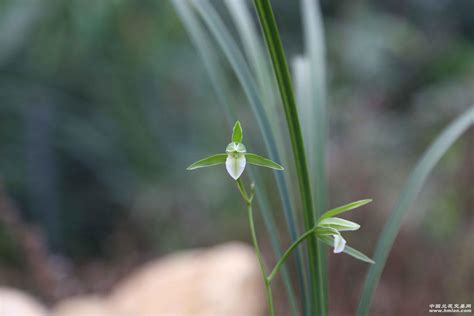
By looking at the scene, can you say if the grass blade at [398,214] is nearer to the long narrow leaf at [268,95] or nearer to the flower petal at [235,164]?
the long narrow leaf at [268,95]

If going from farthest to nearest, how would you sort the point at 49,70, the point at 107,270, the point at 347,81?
the point at 347,81, the point at 49,70, the point at 107,270

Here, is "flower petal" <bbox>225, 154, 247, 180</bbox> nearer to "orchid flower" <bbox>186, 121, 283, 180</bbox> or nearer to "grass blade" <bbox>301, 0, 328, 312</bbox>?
"orchid flower" <bbox>186, 121, 283, 180</bbox>

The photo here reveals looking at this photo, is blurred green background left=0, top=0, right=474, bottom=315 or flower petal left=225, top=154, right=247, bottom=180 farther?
blurred green background left=0, top=0, right=474, bottom=315

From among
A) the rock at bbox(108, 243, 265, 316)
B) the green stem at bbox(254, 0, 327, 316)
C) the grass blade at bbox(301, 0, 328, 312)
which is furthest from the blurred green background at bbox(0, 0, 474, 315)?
the green stem at bbox(254, 0, 327, 316)

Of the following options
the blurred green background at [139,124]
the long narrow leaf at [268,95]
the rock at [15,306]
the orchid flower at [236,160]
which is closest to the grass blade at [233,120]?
the long narrow leaf at [268,95]

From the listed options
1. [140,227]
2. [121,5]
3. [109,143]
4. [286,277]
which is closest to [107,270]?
[140,227]

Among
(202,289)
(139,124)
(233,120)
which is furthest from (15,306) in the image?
(139,124)

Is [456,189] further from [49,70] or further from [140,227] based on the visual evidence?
[49,70]

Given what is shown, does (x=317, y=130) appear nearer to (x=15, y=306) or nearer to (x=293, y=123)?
(x=293, y=123)
